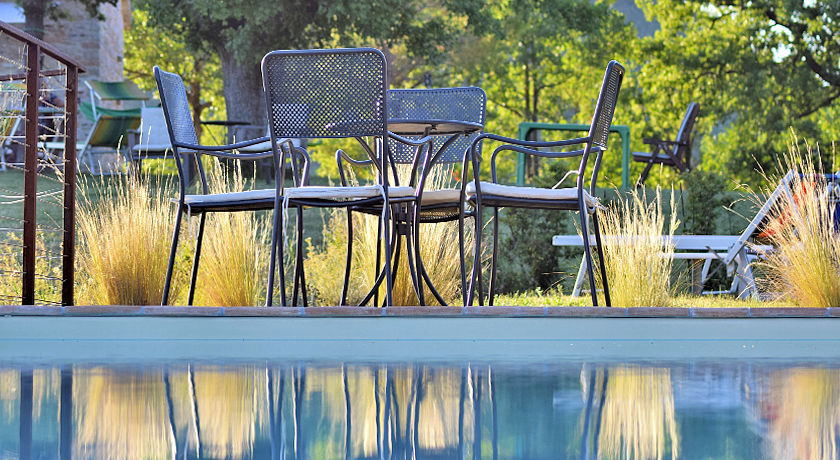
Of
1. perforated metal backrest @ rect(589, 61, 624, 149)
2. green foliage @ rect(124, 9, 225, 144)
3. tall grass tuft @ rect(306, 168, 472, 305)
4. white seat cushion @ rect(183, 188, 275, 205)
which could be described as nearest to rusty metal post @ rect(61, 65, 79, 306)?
white seat cushion @ rect(183, 188, 275, 205)

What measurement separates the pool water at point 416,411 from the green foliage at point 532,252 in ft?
12.0

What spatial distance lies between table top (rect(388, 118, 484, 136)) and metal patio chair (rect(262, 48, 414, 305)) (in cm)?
22

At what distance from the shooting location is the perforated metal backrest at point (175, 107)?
317 centimetres

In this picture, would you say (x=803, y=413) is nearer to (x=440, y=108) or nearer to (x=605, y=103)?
(x=605, y=103)

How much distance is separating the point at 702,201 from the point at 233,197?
4.57 m

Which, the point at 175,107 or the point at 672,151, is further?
the point at 672,151

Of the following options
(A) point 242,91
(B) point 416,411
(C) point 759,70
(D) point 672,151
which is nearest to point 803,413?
(B) point 416,411

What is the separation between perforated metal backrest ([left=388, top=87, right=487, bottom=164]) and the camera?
4.09 meters

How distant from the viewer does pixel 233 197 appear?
3.03 metres

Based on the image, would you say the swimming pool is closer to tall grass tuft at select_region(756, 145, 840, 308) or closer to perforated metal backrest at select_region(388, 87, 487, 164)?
tall grass tuft at select_region(756, 145, 840, 308)

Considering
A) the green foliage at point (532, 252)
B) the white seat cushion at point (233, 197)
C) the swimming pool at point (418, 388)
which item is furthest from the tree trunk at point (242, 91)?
the swimming pool at point (418, 388)

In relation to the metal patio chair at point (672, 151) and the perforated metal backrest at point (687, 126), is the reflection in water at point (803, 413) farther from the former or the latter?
the perforated metal backrest at point (687, 126)

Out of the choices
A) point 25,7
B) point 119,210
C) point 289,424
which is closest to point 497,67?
point 25,7

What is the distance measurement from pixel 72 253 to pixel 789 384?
8.60ft
